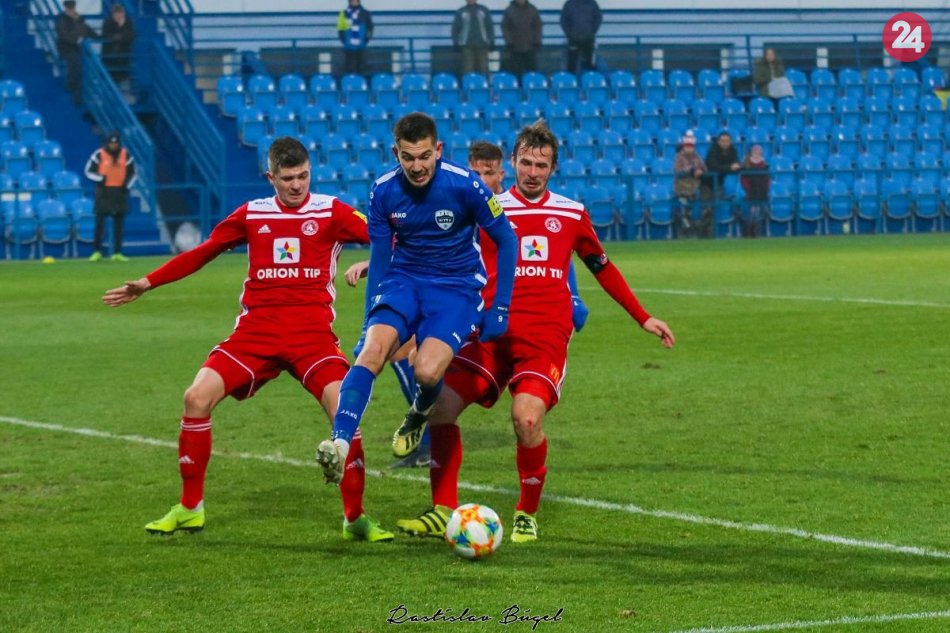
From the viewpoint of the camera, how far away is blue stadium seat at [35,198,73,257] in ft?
88.3

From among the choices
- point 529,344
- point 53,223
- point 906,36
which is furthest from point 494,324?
point 906,36

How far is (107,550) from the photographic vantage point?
6441 mm

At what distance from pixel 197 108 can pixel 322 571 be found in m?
24.3

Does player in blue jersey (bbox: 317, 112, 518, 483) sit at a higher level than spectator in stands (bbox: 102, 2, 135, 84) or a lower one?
lower

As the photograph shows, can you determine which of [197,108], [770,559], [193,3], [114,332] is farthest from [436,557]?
[193,3]

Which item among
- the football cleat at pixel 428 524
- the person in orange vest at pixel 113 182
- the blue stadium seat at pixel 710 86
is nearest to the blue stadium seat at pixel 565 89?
the blue stadium seat at pixel 710 86

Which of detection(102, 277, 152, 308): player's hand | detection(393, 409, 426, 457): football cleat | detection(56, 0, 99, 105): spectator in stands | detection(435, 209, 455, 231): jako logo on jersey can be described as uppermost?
detection(56, 0, 99, 105): spectator in stands

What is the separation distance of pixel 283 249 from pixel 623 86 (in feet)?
93.1

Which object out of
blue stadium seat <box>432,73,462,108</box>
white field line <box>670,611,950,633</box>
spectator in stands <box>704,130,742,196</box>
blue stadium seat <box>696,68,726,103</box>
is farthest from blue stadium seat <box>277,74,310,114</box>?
white field line <box>670,611,950,633</box>

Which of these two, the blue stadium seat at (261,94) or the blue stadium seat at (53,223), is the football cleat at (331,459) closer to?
the blue stadium seat at (53,223)

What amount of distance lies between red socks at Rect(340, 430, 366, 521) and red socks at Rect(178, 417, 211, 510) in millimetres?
614

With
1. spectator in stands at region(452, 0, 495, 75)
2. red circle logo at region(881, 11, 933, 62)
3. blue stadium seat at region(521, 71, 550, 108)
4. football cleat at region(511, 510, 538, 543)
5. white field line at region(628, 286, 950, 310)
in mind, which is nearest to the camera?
football cleat at region(511, 510, 538, 543)

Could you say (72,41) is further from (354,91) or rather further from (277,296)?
(277,296)

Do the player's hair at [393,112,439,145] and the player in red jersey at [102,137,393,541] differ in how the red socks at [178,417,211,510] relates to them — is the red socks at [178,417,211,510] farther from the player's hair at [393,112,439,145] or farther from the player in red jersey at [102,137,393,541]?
the player's hair at [393,112,439,145]
